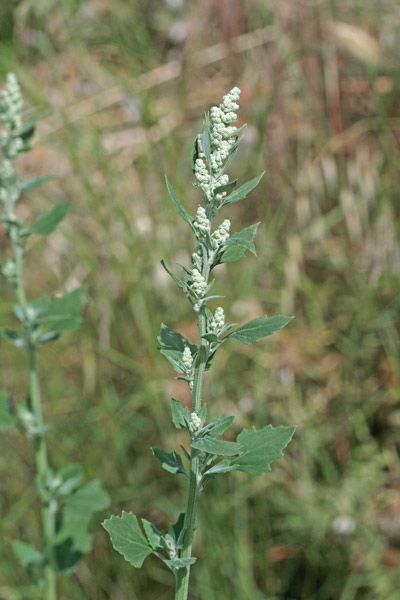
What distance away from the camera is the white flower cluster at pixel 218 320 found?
782 millimetres

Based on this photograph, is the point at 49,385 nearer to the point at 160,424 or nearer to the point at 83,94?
the point at 160,424

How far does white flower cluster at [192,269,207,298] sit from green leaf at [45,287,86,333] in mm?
654

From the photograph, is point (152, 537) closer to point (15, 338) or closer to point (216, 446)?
point (216, 446)

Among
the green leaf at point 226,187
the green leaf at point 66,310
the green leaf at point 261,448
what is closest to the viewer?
the green leaf at point 226,187

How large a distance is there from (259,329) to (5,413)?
0.79 metres

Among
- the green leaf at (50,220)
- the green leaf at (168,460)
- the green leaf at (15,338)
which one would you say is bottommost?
the green leaf at (15,338)

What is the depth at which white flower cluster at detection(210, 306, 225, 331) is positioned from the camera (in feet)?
2.57

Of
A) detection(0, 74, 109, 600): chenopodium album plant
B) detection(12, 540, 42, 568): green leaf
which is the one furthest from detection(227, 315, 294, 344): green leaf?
detection(12, 540, 42, 568): green leaf

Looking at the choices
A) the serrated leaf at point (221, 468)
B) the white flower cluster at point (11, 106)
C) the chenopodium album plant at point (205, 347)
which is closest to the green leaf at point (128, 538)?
the chenopodium album plant at point (205, 347)

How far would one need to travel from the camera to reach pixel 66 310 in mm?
1395

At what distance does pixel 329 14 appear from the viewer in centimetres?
315

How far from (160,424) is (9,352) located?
0.66 meters

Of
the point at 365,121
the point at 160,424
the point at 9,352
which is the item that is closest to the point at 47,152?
the point at 9,352

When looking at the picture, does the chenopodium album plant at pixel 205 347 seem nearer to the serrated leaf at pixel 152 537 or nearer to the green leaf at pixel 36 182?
the serrated leaf at pixel 152 537
